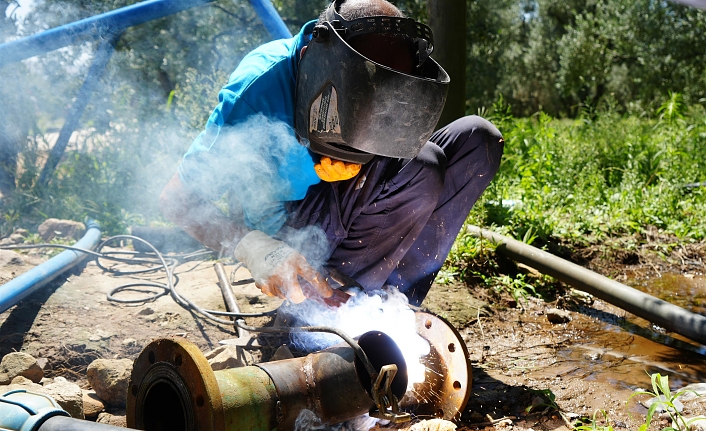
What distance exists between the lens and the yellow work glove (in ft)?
6.94

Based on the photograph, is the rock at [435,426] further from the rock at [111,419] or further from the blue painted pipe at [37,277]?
the blue painted pipe at [37,277]

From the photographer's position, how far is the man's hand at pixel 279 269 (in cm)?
197

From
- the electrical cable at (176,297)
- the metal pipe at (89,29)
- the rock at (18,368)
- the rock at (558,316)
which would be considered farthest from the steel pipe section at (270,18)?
the rock at (18,368)

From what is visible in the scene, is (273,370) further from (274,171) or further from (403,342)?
(274,171)

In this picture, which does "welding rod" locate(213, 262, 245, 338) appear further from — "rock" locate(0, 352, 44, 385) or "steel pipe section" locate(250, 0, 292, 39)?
"steel pipe section" locate(250, 0, 292, 39)

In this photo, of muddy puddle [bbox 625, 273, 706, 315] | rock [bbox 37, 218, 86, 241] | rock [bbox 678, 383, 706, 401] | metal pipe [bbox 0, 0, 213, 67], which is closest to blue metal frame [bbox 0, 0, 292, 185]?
metal pipe [bbox 0, 0, 213, 67]

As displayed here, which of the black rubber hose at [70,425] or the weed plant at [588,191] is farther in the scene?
the weed plant at [588,191]

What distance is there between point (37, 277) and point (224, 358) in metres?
0.99

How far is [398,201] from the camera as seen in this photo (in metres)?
2.34

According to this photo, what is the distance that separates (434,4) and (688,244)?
2492 millimetres

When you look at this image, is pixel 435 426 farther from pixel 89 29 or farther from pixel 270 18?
pixel 89 29

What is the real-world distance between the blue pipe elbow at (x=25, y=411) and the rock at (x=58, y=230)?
2.80 m

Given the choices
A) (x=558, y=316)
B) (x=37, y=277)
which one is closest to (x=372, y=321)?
(x=558, y=316)

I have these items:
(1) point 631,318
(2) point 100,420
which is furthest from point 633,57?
(2) point 100,420
